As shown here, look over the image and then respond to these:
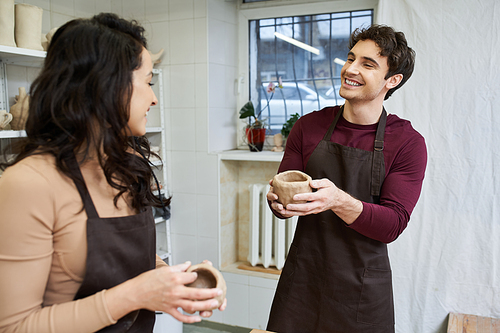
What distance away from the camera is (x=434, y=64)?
216cm

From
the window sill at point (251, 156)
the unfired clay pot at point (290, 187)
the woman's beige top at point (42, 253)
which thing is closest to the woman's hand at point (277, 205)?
the unfired clay pot at point (290, 187)

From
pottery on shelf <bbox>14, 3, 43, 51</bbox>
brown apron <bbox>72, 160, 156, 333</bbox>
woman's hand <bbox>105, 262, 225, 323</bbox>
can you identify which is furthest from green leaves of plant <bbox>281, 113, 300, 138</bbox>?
woman's hand <bbox>105, 262, 225, 323</bbox>

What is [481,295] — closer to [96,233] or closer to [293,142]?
[293,142]

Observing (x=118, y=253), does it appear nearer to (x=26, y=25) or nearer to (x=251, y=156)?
(x=26, y=25)

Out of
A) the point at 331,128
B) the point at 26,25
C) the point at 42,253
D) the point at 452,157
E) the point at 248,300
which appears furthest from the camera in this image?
the point at 248,300

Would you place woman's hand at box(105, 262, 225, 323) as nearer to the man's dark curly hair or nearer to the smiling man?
the smiling man

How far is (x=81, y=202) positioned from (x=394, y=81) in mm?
1177

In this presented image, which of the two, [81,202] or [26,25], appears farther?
[26,25]

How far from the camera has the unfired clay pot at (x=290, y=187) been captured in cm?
121

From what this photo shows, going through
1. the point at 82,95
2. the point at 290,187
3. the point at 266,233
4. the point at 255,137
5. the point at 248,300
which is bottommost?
the point at 248,300

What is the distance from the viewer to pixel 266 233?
2668 millimetres

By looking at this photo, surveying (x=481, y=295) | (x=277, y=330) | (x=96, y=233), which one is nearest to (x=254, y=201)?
(x=277, y=330)

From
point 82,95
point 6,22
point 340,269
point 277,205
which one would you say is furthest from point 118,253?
point 6,22

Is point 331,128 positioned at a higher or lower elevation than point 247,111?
lower
